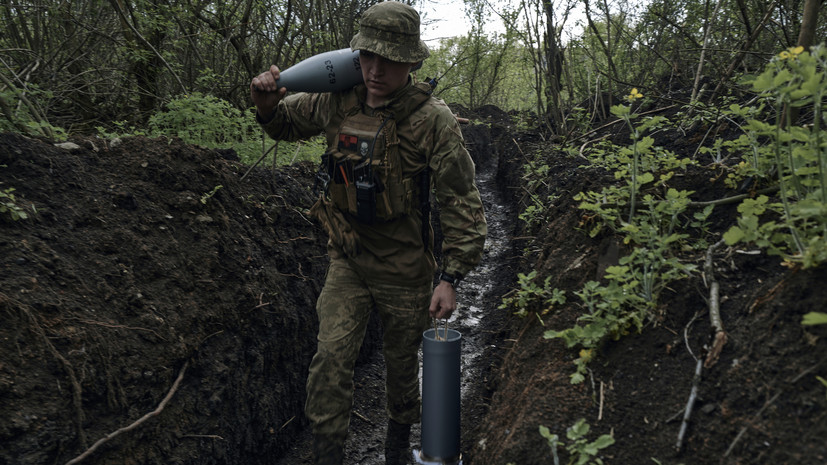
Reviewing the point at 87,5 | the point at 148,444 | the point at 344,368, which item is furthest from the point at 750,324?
the point at 87,5

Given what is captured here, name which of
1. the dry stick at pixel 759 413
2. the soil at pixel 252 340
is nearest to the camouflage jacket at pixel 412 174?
the soil at pixel 252 340

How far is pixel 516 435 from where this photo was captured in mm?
1998

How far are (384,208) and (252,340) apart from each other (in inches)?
49.5

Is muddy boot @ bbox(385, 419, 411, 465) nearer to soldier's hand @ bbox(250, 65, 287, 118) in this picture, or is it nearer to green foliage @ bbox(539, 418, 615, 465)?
green foliage @ bbox(539, 418, 615, 465)

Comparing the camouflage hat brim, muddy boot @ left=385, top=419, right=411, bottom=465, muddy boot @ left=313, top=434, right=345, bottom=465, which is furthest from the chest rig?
muddy boot @ left=385, top=419, right=411, bottom=465

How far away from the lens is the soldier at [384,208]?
2.64 meters

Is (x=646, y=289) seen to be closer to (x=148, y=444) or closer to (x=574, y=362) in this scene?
(x=574, y=362)

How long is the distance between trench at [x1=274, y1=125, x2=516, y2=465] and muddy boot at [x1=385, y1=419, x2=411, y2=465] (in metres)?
0.29

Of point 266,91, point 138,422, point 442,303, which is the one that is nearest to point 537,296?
point 442,303

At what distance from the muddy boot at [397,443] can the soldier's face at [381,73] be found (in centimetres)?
198

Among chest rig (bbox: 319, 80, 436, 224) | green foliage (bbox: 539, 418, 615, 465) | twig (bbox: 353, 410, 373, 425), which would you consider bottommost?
twig (bbox: 353, 410, 373, 425)

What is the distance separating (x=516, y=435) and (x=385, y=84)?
183 centimetres

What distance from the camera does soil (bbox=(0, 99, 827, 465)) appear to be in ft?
5.11

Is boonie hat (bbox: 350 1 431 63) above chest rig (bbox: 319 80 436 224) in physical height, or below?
above
